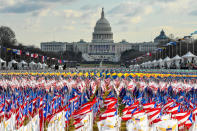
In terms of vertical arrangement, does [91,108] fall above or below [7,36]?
below

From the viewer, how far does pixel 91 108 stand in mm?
13266

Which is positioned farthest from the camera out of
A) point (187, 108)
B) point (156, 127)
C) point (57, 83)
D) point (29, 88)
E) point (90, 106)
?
point (57, 83)

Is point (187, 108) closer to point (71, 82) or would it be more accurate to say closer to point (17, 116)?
point (17, 116)

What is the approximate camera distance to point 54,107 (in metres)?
16.6

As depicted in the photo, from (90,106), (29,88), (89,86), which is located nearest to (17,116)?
(90,106)

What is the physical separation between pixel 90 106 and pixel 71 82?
40.1 feet

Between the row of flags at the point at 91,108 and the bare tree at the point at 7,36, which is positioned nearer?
the row of flags at the point at 91,108

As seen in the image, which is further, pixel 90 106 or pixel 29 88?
pixel 29 88

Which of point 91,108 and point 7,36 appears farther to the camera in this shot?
point 7,36

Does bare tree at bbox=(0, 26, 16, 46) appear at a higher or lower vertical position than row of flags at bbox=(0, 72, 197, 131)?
higher

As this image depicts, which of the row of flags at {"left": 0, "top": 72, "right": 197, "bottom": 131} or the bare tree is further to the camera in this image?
the bare tree

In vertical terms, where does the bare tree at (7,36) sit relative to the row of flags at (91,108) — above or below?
above

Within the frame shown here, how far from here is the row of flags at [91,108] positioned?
11633mm

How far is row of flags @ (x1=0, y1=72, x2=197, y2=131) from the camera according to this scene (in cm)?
1163
